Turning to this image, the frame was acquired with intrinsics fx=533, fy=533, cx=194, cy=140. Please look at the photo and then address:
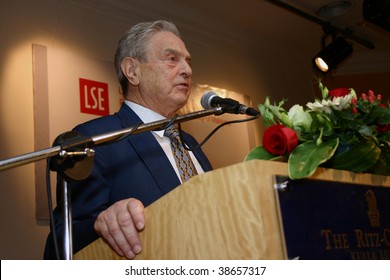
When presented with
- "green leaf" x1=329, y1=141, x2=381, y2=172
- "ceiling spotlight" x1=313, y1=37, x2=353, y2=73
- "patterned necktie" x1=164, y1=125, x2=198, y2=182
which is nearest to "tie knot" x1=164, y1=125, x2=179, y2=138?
"patterned necktie" x1=164, y1=125, x2=198, y2=182

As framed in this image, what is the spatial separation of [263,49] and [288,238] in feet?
12.9

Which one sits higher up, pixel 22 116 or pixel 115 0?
pixel 115 0

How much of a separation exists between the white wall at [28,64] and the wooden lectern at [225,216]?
182cm

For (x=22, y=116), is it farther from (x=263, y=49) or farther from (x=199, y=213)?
(x=263, y=49)

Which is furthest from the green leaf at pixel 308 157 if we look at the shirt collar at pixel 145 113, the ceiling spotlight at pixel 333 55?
the ceiling spotlight at pixel 333 55

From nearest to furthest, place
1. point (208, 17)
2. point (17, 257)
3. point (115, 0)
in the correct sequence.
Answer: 1. point (17, 257)
2. point (115, 0)
3. point (208, 17)

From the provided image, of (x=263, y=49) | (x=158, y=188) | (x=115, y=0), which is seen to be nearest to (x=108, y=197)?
(x=158, y=188)

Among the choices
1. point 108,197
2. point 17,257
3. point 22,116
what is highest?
point 22,116

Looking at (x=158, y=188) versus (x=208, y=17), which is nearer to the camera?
(x=158, y=188)

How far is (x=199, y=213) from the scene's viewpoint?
972mm

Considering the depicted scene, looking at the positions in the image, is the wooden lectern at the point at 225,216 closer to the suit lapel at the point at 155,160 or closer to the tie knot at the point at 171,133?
the suit lapel at the point at 155,160

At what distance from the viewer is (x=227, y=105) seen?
1.45 m

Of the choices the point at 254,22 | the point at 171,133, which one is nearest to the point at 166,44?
the point at 171,133

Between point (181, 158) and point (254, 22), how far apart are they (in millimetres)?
2823
